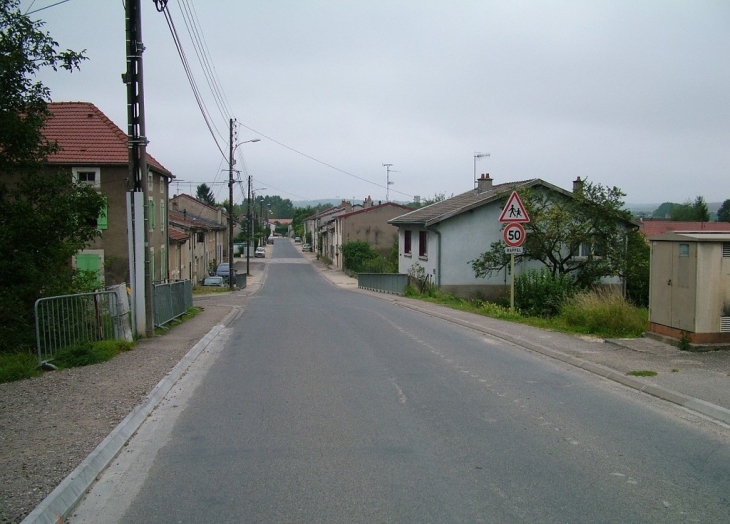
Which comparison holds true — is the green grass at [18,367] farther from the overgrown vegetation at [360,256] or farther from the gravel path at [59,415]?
the overgrown vegetation at [360,256]

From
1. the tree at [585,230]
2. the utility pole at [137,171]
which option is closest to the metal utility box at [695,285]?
the utility pole at [137,171]

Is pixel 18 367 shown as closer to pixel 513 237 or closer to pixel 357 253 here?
pixel 513 237

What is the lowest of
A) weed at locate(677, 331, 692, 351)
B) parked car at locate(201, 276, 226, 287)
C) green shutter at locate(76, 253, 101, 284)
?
parked car at locate(201, 276, 226, 287)

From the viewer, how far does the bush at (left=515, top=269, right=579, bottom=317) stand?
72.2 feet

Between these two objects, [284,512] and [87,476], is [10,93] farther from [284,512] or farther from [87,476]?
[284,512]

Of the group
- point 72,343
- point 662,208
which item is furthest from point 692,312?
point 662,208

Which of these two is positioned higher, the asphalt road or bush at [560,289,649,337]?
bush at [560,289,649,337]

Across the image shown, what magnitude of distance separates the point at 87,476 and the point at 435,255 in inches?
1048

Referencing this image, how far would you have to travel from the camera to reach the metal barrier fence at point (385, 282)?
125 ft

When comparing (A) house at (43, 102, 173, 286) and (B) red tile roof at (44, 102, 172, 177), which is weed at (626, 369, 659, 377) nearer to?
(A) house at (43, 102, 173, 286)

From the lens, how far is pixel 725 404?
7.41 m

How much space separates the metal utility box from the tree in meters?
14.1

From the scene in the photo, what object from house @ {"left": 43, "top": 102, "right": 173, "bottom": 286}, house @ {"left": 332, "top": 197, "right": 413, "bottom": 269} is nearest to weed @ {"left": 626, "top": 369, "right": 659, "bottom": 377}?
house @ {"left": 43, "top": 102, "right": 173, "bottom": 286}

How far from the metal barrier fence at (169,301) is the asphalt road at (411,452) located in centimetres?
557
